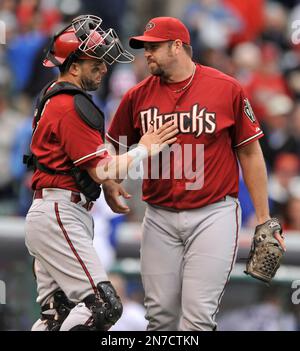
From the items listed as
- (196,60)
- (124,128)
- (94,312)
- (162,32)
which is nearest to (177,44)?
(162,32)

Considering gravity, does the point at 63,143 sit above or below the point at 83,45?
below

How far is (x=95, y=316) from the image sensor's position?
6.72 meters

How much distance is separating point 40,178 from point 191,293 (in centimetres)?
114

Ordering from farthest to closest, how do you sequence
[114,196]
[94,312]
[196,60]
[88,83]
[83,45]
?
[196,60] < [114,196] < [88,83] < [83,45] < [94,312]

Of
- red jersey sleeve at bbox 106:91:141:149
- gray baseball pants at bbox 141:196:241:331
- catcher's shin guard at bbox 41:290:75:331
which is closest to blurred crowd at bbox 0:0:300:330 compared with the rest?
red jersey sleeve at bbox 106:91:141:149

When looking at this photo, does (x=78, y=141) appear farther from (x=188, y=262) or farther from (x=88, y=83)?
(x=188, y=262)

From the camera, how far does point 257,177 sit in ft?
23.4

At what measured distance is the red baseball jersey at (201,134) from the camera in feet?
23.2

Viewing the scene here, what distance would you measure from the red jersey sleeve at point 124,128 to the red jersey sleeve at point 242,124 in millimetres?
678

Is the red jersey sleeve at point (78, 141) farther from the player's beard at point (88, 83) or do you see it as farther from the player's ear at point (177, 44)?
the player's ear at point (177, 44)

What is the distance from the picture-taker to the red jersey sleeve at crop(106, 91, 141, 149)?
7379mm

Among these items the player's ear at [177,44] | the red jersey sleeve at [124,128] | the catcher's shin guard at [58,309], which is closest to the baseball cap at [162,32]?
the player's ear at [177,44]

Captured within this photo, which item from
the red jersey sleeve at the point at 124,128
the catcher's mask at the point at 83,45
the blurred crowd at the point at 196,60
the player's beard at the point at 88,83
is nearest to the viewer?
the catcher's mask at the point at 83,45

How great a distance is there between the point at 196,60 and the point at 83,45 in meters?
6.32
